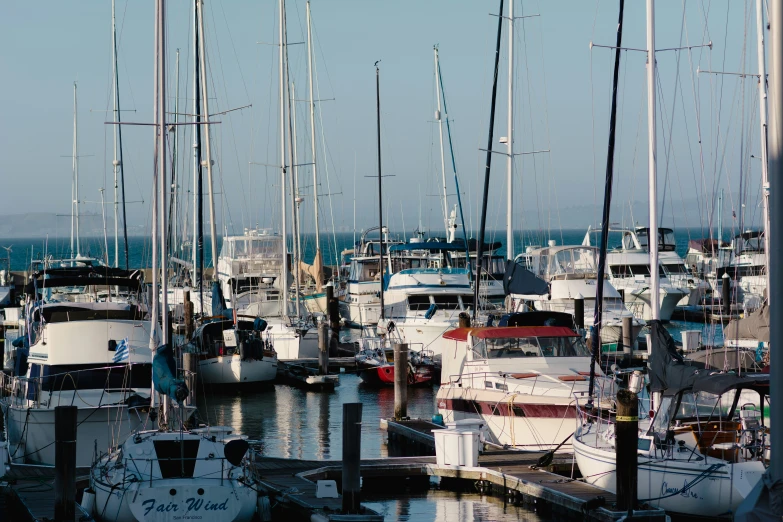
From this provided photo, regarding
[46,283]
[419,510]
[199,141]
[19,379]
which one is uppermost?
[199,141]

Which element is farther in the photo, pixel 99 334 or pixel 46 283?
pixel 46 283

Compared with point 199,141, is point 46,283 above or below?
below

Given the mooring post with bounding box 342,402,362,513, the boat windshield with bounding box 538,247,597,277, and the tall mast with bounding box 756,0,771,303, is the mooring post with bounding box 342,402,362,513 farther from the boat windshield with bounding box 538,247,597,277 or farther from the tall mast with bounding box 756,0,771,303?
the boat windshield with bounding box 538,247,597,277

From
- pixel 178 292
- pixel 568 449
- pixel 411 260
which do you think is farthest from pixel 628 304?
pixel 568 449

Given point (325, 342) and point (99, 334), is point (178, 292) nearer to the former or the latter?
point (325, 342)

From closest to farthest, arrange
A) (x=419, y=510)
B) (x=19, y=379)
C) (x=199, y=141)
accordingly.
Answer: (x=419, y=510)
(x=19, y=379)
(x=199, y=141)

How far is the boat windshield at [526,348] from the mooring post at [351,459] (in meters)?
7.67

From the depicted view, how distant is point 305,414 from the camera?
28594 mm

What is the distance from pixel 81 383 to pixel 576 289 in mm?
23334

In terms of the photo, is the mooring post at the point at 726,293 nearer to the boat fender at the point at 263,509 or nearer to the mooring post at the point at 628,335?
the mooring post at the point at 628,335

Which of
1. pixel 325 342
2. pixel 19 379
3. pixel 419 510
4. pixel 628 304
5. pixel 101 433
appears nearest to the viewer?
pixel 419 510

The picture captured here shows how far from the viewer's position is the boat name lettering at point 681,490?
1576cm

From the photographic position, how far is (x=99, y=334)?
2195 centimetres

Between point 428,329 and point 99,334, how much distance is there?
14799mm
